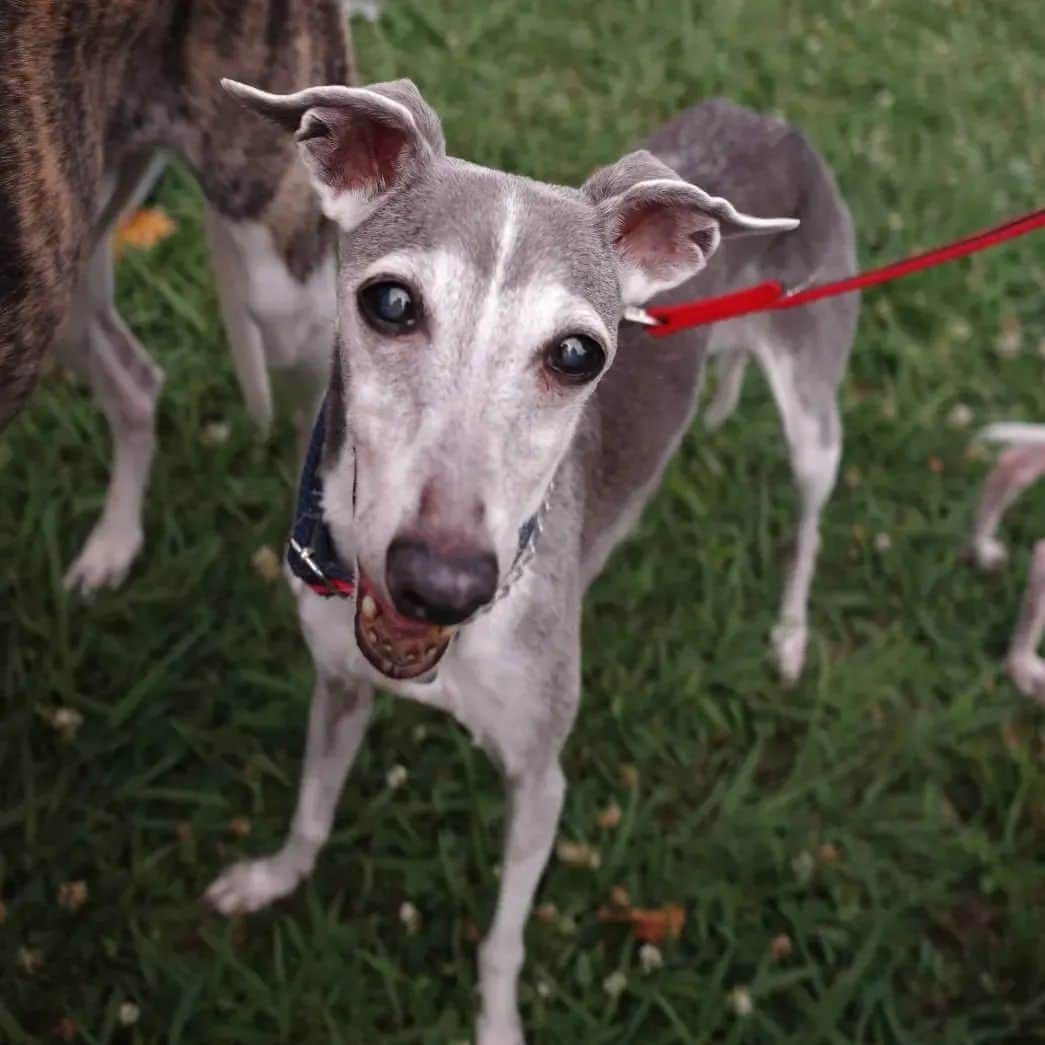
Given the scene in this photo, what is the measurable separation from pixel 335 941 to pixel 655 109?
3.96 metres

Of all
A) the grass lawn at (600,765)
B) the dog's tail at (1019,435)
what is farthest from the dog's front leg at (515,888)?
the dog's tail at (1019,435)

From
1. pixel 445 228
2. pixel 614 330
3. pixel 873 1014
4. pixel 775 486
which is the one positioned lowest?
pixel 873 1014

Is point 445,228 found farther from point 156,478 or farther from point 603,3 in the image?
point 603,3

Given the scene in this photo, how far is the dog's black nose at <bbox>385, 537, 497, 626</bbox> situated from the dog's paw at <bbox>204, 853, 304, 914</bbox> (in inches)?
65.5

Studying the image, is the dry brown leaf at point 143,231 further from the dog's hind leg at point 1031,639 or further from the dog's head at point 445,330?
the dog's hind leg at point 1031,639

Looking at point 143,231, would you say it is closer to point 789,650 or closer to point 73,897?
point 73,897

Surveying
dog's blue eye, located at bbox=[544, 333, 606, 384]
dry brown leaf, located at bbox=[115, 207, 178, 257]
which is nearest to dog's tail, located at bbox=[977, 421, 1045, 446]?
dog's blue eye, located at bbox=[544, 333, 606, 384]

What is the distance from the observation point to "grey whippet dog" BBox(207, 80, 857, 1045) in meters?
1.70

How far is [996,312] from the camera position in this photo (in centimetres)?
499

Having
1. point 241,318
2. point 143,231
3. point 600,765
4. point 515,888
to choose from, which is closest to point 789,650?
point 600,765

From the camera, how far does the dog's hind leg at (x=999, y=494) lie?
3912mm

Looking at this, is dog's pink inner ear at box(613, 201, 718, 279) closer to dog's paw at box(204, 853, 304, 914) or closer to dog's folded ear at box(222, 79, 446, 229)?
dog's folded ear at box(222, 79, 446, 229)

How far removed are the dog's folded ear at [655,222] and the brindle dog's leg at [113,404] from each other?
1651 mm

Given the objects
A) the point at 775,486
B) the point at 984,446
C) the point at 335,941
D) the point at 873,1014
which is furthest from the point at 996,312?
the point at 335,941
